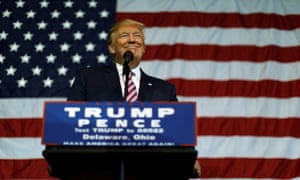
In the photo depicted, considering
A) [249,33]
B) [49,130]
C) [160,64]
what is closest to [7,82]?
[160,64]

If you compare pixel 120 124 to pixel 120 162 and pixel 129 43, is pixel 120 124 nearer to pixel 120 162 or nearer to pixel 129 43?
pixel 120 162

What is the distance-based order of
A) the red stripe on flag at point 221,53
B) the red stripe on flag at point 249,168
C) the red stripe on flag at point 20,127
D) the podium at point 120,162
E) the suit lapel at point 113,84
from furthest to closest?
the red stripe on flag at point 221,53, the red stripe on flag at point 20,127, the red stripe on flag at point 249,168, the suit lapel at point 113,84, the podium at point 120,162

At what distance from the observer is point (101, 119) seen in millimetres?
1316

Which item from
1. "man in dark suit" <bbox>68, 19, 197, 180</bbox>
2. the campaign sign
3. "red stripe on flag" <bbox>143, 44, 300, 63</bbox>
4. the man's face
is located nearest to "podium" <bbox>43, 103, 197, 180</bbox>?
the campaign sign

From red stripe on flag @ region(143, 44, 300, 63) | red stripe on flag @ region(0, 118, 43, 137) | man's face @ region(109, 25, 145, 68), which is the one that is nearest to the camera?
man's face @ region(109, 25, 145, 68)

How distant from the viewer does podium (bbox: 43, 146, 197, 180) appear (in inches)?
50.2

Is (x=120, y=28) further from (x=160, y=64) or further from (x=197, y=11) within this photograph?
(x=197, y=11)

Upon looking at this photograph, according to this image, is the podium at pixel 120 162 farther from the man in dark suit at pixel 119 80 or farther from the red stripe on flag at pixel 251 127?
the red stripe on flag at pixel 251 127

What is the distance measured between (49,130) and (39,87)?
7.26ft

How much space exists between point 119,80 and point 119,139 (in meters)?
0.72

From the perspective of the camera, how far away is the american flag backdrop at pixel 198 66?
3.29 meters

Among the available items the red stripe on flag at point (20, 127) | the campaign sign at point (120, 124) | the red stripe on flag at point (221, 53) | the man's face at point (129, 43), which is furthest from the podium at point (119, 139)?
the red stripe on flag at point (221, 53)

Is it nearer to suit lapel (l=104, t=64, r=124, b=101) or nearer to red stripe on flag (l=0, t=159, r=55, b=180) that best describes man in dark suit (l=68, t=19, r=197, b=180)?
suit lapel (l=104, t=64, r=124, b=101)

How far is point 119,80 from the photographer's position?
2.00m
